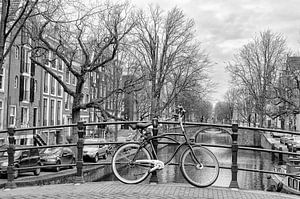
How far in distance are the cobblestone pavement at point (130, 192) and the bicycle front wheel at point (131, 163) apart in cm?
16

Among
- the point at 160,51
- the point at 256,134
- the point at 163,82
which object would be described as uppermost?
the point at 160,51

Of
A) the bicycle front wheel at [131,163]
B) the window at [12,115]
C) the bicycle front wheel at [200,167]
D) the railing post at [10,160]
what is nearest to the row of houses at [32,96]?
the window at [12,115]

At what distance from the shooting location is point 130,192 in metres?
5.84

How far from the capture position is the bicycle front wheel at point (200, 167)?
631 cm

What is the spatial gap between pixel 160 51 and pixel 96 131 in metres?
12.4

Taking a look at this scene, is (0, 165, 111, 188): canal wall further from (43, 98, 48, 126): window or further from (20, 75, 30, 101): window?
(43, 98, 48, 126): window

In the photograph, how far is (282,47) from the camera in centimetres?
4378

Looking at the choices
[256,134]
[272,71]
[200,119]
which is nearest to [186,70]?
[272,71]

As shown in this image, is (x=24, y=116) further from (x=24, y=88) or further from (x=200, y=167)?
(x=200, y=167)

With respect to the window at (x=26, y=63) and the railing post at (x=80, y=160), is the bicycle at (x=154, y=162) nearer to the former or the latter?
the railing post at (x=80, y=160)

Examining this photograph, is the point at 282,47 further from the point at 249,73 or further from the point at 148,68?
the point at 148,68

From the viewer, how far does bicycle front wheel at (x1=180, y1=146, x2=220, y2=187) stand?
6.31 meters

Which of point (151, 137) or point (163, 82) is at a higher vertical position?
point (163, 82)

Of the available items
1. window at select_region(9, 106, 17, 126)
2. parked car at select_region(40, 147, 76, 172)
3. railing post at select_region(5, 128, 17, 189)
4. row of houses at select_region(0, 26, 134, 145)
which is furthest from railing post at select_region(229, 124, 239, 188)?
window at select_region(9, 106, 17, 126)
